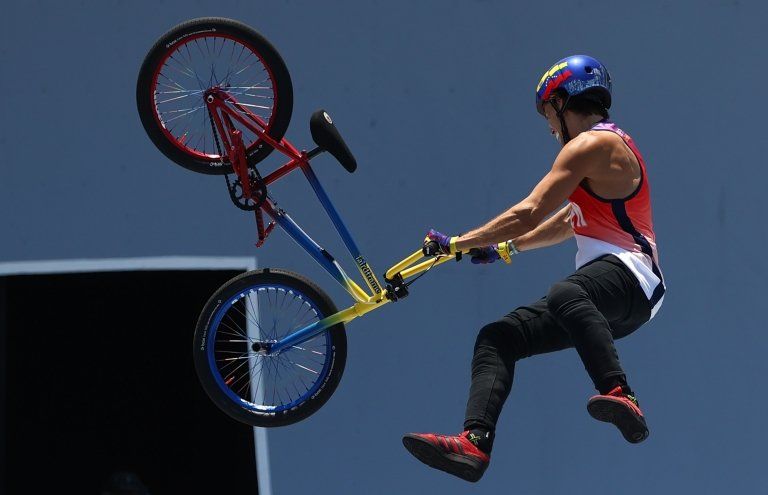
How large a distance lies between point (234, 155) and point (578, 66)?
49.4 inches

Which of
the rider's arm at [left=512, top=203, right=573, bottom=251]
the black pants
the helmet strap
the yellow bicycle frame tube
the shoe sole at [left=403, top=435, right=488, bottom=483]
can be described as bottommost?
the shoe sole at [left=403, top=435, right=488, bottom=483]

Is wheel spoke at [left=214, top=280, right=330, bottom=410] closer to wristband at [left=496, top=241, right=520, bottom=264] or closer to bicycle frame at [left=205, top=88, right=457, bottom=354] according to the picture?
bicycle frame at [left=205, top=88, right=457, bottom=354]

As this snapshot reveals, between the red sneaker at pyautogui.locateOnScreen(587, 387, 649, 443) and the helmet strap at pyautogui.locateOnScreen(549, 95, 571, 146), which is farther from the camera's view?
the helmet strap at pyautogui.locateOnScreen(549, 95, 571, 146)

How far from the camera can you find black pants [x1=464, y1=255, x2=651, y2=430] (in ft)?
14.7

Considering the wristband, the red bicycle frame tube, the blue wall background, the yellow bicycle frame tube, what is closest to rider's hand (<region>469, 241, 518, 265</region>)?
the wristband

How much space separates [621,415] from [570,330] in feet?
1.05

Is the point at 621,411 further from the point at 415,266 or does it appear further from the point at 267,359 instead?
the point at 267,359

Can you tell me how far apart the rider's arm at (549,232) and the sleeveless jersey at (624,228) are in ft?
1.25

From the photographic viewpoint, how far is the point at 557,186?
15.0 feet

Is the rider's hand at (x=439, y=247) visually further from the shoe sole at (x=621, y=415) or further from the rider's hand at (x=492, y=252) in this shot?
the shoe sole at (x=621, y=415)

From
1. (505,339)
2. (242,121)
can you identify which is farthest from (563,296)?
(242,121)

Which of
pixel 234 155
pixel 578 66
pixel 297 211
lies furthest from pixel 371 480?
pixel 578 66

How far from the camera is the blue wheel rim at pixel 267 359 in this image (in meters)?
5.06

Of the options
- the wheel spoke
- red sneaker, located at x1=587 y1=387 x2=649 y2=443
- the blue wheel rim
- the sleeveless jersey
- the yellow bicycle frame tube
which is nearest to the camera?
red sneaker, located at x1=587 y1=387 x2=649 y2=443
